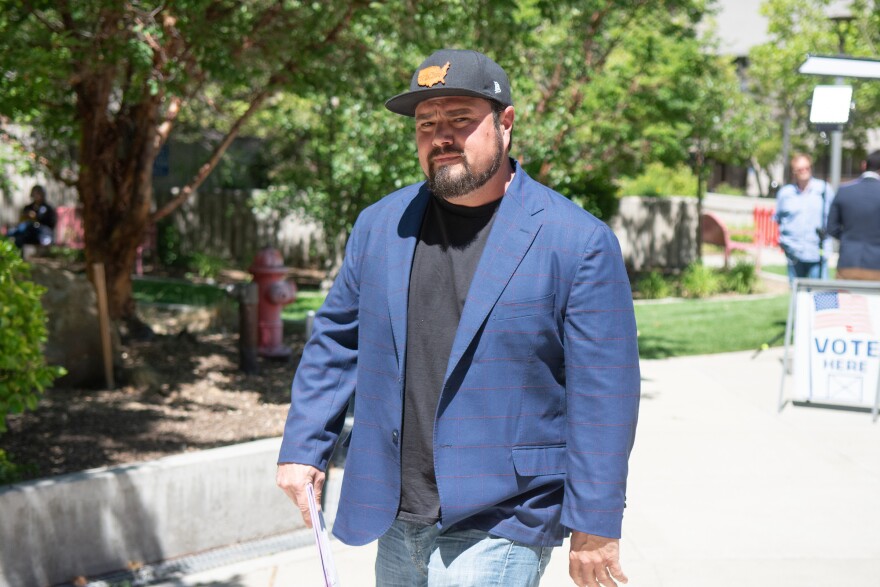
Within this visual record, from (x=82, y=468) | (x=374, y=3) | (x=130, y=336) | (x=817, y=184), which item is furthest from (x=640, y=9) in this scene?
(x=82, y=468)

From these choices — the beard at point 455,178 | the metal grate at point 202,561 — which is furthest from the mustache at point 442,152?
the metal grate at point 202,561

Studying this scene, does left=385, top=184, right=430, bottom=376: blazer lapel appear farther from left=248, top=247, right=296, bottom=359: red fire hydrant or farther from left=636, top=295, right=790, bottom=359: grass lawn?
left=636, top=295, right=790, bottom=359: grass lawn

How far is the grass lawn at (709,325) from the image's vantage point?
36.9ft

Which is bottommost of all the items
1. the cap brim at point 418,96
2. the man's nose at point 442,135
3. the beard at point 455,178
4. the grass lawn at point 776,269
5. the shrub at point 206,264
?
the grass lawn at point 776,269

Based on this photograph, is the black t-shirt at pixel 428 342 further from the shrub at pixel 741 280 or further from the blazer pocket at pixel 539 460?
the shrub at pixel 741 280

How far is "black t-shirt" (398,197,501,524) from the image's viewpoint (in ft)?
8.86

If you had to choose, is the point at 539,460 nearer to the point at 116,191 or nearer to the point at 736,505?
the point at 736,505

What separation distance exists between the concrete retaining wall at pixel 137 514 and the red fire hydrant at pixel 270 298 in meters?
4.11

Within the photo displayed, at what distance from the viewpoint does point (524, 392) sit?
267 cm

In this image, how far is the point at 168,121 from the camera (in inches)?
370

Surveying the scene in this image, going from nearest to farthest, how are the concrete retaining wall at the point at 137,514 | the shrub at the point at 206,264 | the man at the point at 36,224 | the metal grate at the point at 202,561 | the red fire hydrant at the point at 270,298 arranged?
the concrete retaining wall at the point at 137,514
the metal grate at the point at 202,561
the red fire hydrant at the point at 270,298
the man at the point at 36,224
the shrub at the point at 206,264

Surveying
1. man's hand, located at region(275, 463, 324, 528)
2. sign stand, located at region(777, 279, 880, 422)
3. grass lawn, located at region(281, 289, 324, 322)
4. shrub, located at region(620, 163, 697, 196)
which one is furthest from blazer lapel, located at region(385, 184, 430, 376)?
shrub, located at region(620, 163, 697, 196)

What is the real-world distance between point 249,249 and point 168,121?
31.5ft

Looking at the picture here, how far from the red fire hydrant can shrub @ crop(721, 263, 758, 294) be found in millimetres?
9351
